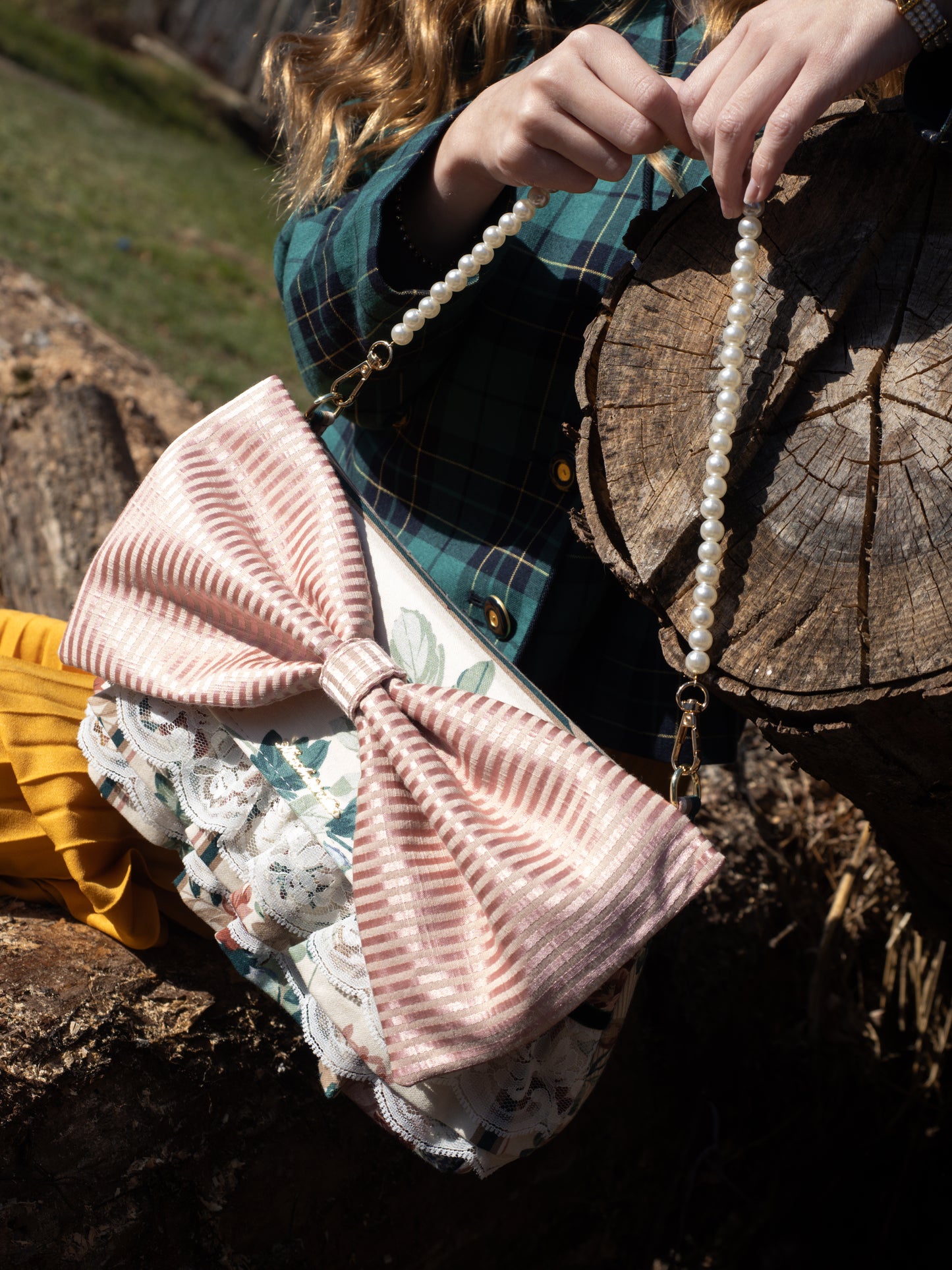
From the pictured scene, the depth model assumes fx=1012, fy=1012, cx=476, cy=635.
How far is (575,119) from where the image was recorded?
1048mm

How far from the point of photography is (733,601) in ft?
3.30

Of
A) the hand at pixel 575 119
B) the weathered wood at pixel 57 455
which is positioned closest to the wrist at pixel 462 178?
the hand at pixel 575 119

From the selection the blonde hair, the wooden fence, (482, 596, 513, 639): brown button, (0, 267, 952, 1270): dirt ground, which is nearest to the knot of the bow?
(482, 596, 513, 639): brown button

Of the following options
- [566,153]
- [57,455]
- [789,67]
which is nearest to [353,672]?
[566,153]

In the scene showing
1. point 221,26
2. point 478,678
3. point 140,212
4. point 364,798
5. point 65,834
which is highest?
point 478,678

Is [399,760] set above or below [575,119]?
below

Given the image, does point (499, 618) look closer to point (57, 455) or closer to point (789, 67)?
point (789, 67)

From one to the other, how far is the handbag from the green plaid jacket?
0.15 m

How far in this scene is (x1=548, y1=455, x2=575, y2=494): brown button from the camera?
4.22ft

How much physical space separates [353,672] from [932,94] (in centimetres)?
80

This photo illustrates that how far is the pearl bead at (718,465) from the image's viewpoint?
0.97 meters

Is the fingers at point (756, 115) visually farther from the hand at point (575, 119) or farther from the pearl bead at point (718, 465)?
the pearl bead at point (718, 465)

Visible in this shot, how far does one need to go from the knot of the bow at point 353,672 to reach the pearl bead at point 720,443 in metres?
0.43

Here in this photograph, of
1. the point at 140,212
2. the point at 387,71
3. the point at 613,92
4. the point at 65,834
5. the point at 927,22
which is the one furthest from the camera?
the point at 140,212
